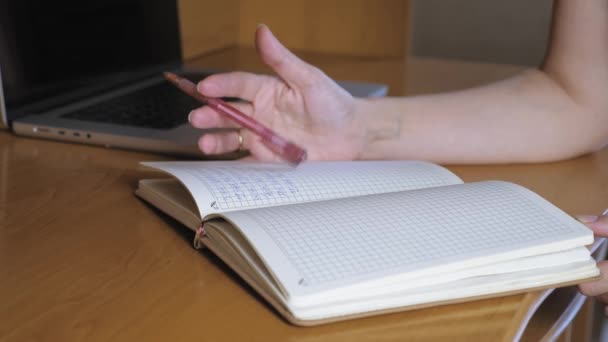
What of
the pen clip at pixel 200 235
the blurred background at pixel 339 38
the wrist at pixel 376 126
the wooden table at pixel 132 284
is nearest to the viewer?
the wooden table at pixel 132 284

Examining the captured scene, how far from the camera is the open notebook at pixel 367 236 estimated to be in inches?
21.7

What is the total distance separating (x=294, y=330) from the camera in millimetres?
538

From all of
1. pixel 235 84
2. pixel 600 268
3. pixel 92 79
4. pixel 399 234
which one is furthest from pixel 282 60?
pixel 92 79

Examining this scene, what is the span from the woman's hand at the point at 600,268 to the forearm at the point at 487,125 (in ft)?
0.77

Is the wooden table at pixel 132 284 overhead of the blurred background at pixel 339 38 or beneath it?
overhead

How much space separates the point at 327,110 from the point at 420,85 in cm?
55

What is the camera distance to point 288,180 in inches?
28.9

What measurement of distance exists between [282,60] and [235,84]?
0.22ft

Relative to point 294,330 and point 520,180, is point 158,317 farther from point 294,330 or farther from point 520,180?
point 520,180

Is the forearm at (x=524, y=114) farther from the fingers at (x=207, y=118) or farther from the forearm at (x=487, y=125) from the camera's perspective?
the fingers at (x=207, y=118)

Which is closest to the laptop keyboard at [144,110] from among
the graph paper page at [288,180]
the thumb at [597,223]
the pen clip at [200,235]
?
the graph paper page at [288,180]

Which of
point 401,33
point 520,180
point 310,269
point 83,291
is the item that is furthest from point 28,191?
point 401,33

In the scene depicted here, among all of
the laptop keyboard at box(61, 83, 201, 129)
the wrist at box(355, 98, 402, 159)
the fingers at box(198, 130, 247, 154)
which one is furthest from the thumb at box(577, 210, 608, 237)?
the laptop keyboard at box(61, 83, 201, 129)

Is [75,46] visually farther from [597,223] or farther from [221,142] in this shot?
[597,223]
